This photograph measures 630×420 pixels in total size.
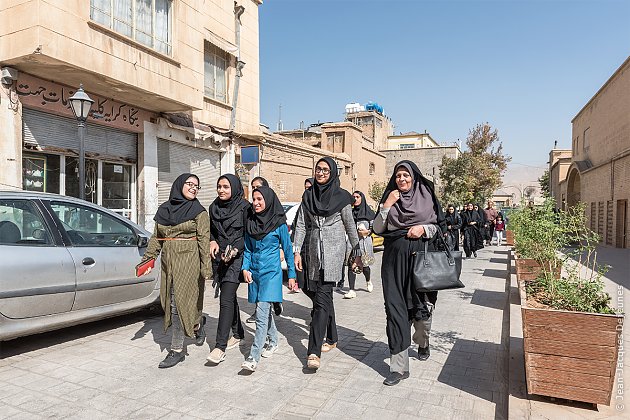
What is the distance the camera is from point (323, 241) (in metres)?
4.31

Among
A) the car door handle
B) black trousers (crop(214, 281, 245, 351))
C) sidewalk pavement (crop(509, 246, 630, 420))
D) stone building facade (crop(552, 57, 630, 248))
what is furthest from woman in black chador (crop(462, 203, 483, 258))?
the car door handle

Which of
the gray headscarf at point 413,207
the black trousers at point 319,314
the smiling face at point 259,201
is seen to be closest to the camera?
the gray headscarf at point 413,207

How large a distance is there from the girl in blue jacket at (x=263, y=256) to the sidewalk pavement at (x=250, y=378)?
483 mm

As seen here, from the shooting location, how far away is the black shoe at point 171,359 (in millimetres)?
4252

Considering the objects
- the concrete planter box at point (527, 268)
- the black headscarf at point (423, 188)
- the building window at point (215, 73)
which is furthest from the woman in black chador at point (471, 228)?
the black headscarf at point (423, 188)

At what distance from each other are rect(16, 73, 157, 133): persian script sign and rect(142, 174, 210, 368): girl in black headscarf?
236 inches

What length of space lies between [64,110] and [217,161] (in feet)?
19.0

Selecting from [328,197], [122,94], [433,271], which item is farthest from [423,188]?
[122,94]

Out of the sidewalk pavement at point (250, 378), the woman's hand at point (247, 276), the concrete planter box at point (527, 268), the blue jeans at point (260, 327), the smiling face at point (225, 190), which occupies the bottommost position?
the sidewalk pavement at point (250, 378)

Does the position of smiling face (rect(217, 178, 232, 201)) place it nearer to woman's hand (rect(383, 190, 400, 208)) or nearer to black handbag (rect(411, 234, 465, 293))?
woman's hand (rect(383, 190, 400, 208))

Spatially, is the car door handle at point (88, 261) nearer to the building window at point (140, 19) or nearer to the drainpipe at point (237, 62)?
the building window at point (140, 19)

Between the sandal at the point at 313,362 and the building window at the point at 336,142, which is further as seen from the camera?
the building window at the point at 336,142

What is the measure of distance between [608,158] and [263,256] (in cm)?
2166

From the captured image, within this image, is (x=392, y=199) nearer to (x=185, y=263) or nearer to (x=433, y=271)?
(x=433, y=271)
